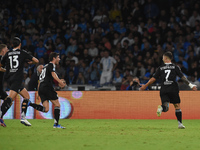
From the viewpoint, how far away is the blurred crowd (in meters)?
16.3

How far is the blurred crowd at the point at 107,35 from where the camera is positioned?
1630cm

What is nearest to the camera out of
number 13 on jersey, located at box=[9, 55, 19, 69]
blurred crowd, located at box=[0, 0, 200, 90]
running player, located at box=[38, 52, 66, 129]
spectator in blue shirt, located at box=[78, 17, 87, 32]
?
number 13 on jersey, located at box=[9, 55, 19, 69]

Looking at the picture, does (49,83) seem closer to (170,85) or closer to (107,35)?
(170,85)

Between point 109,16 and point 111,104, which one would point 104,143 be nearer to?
point 111,104

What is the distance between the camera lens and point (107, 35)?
59.7 ft

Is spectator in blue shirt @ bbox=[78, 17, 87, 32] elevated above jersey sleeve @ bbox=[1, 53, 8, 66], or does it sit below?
above

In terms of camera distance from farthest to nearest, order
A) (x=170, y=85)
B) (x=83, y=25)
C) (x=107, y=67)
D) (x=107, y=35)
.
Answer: (x=83, y=25) < (x=107, y=35) < (x=107, y=67) < (x=170, y=85)

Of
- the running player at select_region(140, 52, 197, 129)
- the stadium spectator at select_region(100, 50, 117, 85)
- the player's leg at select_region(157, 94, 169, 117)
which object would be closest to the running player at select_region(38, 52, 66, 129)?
the player's leg at select_region(157, 94, 169, 117)

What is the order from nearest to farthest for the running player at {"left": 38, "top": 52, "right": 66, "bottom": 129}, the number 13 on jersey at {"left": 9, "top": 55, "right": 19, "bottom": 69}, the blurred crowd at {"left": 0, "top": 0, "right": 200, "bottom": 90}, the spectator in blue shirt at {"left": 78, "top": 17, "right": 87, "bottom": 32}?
the number 13 on jersey at {"left": 9, "top": 55, "right": 19, "bottom": 69}, the running player at {"left": 38, "top": 52, "right": 66, "bottom": 129}, the blurred crowd at {"left": 0, "top": 0, "right": 200, "bottom": 90}, the spectator in blue shirt at {"left": 78, "top": 17, "right": 87, "bottom": 32}

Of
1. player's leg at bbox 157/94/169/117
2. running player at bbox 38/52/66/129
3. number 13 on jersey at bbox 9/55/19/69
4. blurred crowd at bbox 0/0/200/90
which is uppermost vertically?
blurred crowd at bbox 0/0/200/90

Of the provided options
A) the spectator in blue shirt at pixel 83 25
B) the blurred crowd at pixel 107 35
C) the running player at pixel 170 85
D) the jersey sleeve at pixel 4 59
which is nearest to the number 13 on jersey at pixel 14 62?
the jersey sleeve at pixel 4 59

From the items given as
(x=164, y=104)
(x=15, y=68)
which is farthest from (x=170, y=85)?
(x=15, y=68)

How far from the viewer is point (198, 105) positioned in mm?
13828

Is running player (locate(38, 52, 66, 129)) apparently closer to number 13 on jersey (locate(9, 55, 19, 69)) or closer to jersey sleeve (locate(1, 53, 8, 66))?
number 13 on jersey (locate(9, 55, 19, 69))
